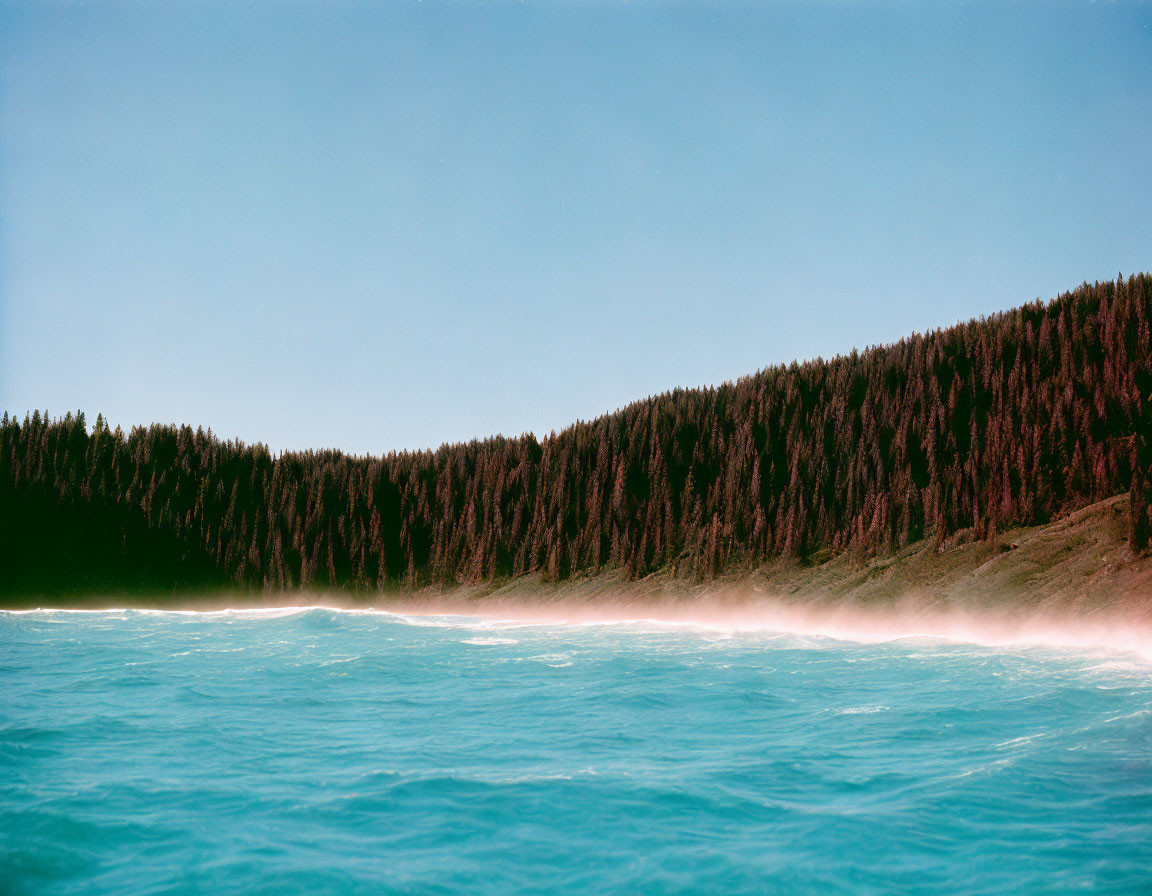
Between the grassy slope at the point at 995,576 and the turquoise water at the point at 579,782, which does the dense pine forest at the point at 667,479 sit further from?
the turquoise water at the point at 579,782

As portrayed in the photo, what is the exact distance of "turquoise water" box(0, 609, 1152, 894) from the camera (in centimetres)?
811

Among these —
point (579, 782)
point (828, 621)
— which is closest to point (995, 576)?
point (828, 621)

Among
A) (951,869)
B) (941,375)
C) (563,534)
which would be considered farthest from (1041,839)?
(563,534)

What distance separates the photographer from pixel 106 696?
17.0 m

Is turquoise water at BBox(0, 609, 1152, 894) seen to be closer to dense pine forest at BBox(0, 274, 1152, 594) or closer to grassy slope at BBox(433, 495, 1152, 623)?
grassy slope at BBox(433, 495, 1152, 623)

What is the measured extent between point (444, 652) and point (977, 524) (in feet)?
76.8

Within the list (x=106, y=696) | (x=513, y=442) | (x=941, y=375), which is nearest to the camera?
(x=106, y=696)

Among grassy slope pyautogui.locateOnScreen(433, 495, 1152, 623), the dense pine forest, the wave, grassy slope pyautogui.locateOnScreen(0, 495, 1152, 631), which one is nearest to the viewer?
the wave

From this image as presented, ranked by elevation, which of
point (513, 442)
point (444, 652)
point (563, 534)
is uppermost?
point (513, 442)

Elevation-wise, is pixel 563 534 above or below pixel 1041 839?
above

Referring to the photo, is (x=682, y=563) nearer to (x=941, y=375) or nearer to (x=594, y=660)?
(x=941, y=375)

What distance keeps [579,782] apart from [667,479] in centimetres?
4296

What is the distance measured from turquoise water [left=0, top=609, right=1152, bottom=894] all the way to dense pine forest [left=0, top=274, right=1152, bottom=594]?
19.7 metres

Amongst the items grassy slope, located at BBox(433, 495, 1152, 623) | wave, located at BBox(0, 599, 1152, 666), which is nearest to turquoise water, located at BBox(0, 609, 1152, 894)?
wave, located at BBox(0, 599, 1152, 666)
